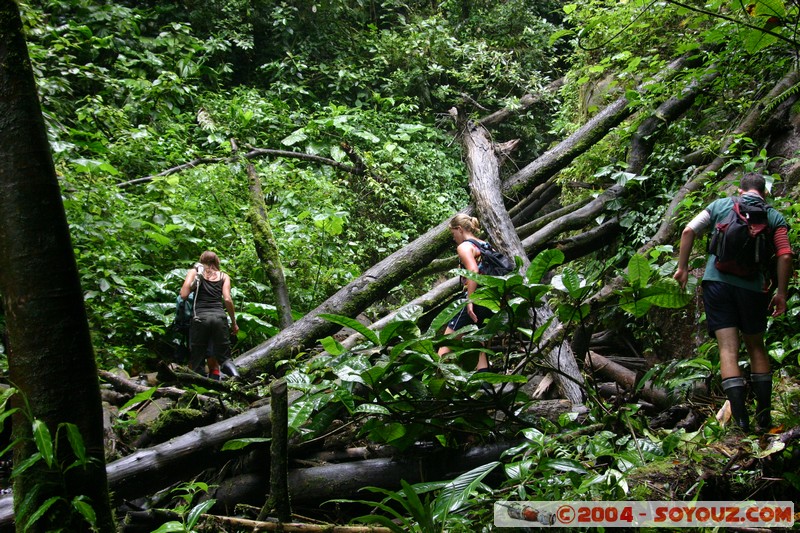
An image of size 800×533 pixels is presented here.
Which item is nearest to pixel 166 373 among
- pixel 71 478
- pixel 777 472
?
pixel 71 478

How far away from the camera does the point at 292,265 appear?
360 inches

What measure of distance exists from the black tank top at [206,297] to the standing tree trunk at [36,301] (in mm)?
4845

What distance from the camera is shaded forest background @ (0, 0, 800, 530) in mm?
2877

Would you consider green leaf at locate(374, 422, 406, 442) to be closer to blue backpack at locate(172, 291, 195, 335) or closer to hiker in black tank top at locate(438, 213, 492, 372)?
hiker in black tank top at locate(438, 213, 492, 372)

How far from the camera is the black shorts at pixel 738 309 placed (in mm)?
3674

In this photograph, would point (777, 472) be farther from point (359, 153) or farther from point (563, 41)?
point (563, 41)

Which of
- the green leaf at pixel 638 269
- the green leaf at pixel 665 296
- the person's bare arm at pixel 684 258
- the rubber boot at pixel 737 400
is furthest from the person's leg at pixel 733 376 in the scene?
the green leaf at pixel 638 269

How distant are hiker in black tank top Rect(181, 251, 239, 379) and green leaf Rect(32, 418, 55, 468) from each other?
489cm

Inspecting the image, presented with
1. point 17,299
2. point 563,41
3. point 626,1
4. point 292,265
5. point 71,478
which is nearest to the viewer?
point 17,299

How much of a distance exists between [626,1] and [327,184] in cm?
655

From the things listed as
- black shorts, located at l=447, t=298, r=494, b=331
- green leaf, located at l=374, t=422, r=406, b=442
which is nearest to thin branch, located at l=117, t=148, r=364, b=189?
black shorts, located at l=447, t=298, r=494, b=331

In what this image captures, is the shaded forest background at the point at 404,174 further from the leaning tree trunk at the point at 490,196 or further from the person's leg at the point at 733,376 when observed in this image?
the leaning tree trunk at the point at 490,196

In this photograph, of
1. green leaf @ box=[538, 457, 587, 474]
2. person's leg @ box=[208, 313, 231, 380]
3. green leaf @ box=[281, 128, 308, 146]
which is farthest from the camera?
green leaf @ box=[281, 128, 308, 146]

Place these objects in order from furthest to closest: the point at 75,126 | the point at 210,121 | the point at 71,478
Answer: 1. the point at 210,121
2. the point at 75,126
3. the point at 71,478
